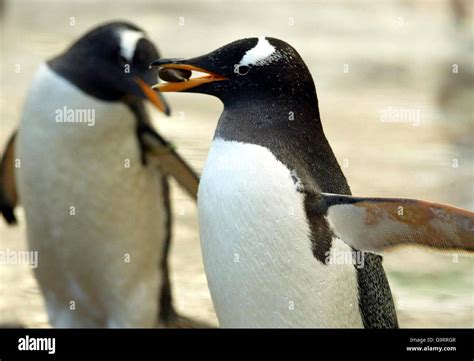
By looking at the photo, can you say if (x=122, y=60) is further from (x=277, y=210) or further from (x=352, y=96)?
(x=352, y=96)

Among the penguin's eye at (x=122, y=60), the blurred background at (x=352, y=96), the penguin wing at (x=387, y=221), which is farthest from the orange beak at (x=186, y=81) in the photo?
the blurred background at (x=352, y=96)

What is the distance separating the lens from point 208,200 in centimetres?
155

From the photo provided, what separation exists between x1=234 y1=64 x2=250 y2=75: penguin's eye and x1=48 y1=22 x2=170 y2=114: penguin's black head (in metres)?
0.64

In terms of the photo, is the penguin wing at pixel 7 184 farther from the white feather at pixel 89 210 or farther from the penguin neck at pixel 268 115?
the penguin neck at pixel 268 115

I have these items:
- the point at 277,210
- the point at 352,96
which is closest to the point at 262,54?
the point at 277,210

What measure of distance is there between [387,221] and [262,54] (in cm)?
30

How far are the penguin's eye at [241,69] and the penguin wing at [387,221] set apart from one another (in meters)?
0.21

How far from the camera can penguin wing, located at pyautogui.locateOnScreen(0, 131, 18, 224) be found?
2.56m

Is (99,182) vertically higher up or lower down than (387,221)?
lower down

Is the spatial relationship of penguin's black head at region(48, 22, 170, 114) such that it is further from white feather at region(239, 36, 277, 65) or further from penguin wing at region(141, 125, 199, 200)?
white feather at region(239, 36, 277, 65)

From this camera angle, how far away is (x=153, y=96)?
2.10 meters

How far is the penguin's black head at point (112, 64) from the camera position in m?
2.22
